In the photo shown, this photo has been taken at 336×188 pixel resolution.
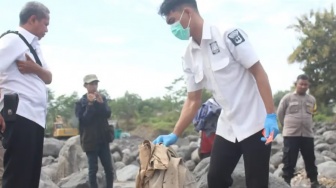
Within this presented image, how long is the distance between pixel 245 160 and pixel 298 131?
4557 millimetres

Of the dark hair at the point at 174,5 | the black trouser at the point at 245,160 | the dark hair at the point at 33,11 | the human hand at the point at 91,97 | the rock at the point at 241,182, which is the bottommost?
the rock at the point at 241,182

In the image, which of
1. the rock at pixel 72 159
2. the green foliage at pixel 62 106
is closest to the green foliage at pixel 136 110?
the green foliage at pixel 62 106

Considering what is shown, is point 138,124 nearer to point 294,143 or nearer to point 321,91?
point 321,91

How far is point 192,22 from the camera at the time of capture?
379 centimetres

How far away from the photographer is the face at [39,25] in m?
4.36

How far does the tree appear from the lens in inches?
1356

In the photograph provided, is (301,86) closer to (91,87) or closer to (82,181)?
(91,87)

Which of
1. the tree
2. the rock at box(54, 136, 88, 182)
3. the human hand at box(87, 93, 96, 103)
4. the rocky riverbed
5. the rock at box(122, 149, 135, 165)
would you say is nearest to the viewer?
the rocky riverbed

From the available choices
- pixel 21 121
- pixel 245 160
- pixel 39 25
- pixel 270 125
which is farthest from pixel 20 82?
pixel 270 125

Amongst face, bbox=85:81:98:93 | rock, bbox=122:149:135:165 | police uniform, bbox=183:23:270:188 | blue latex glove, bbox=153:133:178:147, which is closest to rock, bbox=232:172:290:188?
face, bbox=85:81:98:93

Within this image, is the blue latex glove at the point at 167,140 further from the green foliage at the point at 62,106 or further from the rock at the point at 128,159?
the green foliage at the point at 62,106

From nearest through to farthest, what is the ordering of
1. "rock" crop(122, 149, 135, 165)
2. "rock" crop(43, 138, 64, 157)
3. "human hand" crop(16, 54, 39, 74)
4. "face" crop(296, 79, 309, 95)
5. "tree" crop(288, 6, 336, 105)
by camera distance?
1. "human hand" crop(16, 54, 39, 74)
2. "face" crop(296, 79, 309, 95)
3. "rock" crop(122, 149, 135, 165)
4. "rock" crop(43, 138, 64, 157)
5. "tree" crop(288, 6, 336, 105)

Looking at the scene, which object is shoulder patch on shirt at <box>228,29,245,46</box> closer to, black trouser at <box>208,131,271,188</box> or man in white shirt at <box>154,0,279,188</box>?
man in white shirt at <box>154,0,279,188</box>

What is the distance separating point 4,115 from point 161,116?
163 feet
